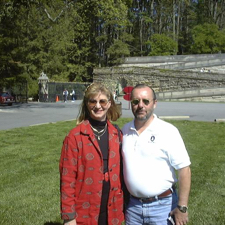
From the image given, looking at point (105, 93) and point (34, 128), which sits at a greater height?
point (105, 93)

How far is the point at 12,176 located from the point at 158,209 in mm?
4793

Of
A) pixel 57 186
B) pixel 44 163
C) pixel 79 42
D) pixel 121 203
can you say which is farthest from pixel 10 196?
pixel 79 42

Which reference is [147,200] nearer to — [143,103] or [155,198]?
[155,198]

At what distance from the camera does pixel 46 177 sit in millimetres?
6793

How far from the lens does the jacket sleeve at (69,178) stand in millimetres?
2668

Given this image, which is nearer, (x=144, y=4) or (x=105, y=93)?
(x=105, y=93)

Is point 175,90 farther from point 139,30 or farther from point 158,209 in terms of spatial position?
point 158,209

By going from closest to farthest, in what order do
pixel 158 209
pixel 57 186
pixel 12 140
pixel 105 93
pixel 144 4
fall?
pixel 158 209 < pixel 105 93 < pixel 57 186 < pixel 12 140 < pixel 144 4

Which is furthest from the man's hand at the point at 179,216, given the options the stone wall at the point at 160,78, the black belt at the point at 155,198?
the stone wall at the point at 160,78

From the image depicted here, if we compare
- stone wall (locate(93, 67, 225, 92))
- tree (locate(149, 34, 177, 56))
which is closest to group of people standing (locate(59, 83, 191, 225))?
stone wall (locate(93, 67, 225, 92))

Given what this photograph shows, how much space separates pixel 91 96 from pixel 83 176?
25.9 inches

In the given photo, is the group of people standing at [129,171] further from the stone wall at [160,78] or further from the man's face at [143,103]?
the stone wall at [160,78]

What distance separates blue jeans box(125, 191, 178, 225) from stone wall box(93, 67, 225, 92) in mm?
37501

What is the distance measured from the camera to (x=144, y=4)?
61.6m
